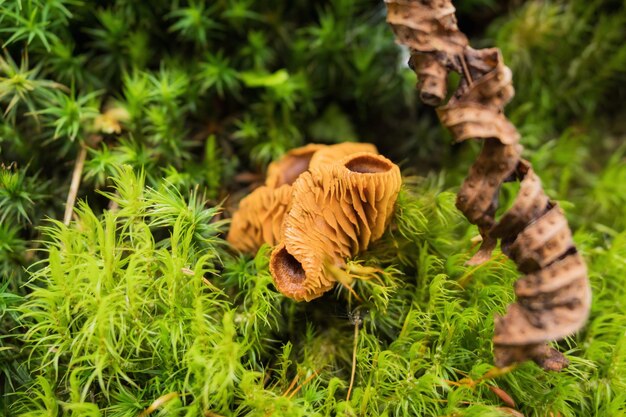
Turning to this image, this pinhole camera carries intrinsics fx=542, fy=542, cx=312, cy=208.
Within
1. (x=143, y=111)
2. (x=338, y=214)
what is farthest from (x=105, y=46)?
(x=338, y=214)

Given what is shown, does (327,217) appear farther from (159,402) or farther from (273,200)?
(159,402)

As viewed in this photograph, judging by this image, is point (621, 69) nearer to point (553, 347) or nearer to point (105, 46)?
point (553, 347)

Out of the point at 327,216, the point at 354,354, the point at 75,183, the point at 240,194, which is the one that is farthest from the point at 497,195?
the point at 75,183

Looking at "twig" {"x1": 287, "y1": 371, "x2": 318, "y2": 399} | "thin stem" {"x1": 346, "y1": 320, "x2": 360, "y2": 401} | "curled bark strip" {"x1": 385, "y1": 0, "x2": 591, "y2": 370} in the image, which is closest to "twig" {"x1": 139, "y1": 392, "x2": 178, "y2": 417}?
"twig" {"x1": 287, "y1": 371, "x2": 318, "y2": 399}

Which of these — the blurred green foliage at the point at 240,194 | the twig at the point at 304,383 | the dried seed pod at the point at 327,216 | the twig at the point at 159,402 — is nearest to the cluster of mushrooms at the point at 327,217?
the dried seed pod at the point at 327,216

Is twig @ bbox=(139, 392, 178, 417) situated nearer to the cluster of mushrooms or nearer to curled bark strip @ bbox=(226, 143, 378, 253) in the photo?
the cluster of mushrooms

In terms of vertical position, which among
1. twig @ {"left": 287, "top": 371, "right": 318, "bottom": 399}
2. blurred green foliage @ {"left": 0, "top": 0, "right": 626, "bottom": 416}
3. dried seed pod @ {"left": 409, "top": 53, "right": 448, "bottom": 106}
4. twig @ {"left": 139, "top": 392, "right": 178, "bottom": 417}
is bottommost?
twig @ {"left": 287, "top": 371, "right": 318, "bottom": 399}
